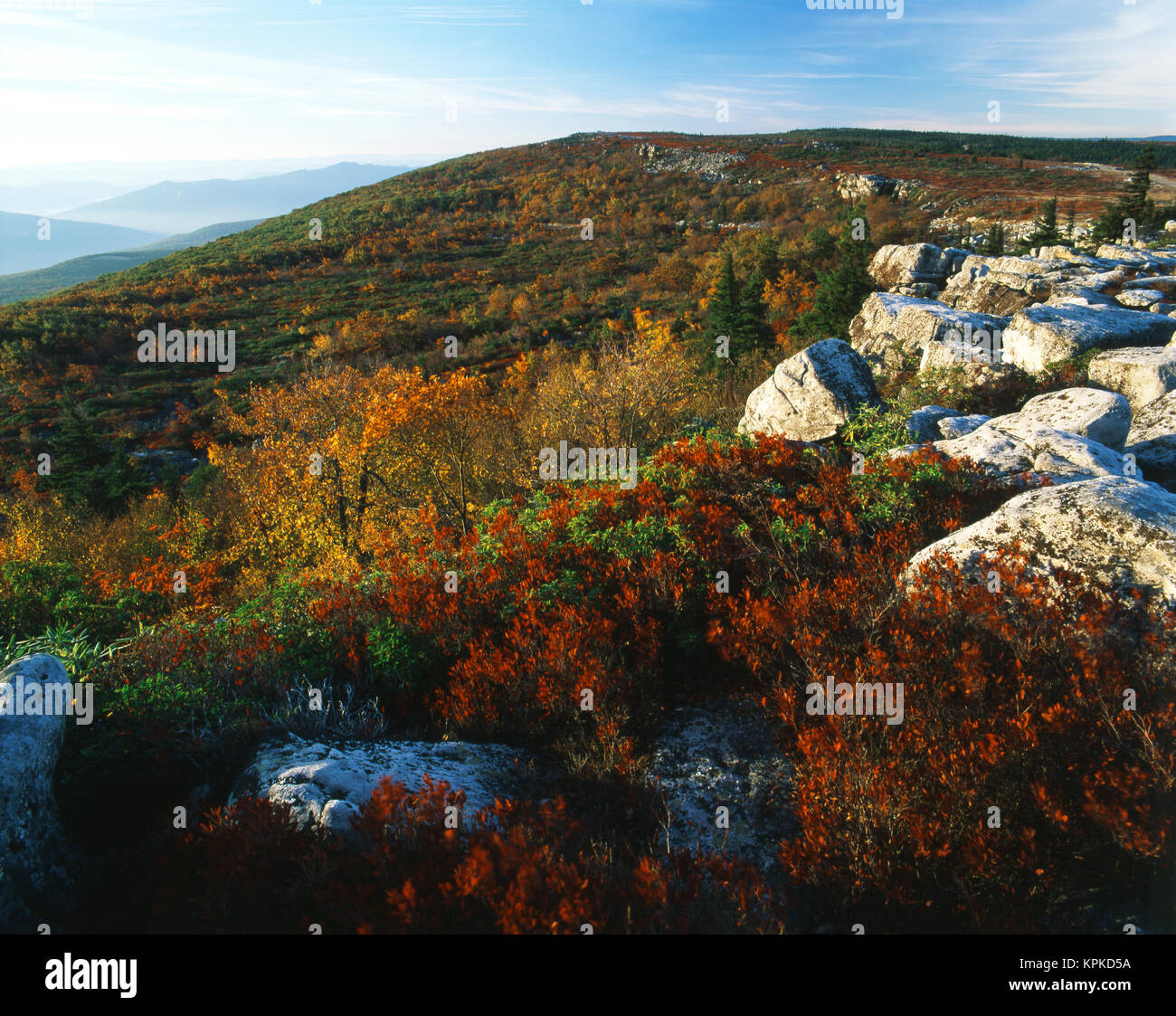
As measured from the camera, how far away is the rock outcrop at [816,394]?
32.7ft

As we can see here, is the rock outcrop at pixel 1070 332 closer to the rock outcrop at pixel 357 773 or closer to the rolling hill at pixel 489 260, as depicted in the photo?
the rock outcrop at pixel 357 773

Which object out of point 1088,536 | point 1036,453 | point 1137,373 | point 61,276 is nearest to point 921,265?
point 1137,373

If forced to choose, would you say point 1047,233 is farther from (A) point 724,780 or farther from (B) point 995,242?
(A) point 724,780

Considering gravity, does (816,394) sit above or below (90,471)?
above

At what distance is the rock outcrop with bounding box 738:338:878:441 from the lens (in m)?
9.95

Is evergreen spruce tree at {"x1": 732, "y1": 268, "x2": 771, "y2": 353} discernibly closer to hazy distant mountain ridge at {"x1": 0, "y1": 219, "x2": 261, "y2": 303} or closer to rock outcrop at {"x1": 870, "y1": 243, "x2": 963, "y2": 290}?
rock outcrop at {"x1": 870, "y1": 243, "x2": 963, "y2": 290}

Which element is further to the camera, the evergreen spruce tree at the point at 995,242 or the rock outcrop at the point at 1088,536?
the evergreen spruce tree at the point at 995,242

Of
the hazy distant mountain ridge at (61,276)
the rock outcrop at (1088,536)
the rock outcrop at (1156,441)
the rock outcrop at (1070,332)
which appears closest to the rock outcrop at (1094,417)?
the rock outcrop at (1156,441)

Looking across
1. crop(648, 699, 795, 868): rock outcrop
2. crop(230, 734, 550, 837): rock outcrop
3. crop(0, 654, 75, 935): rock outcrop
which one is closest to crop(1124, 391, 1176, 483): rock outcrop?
crop(648, 699, 795, 868): rock outcrop

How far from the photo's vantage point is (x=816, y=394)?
10.1m

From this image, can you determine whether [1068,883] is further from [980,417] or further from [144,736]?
[980,417]
